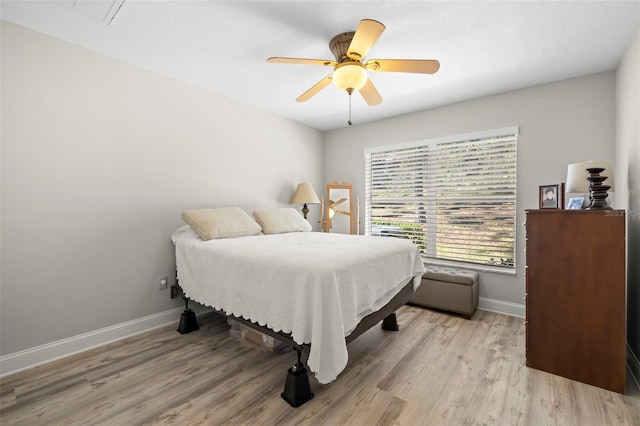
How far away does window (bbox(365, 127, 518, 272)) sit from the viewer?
3.25 metres

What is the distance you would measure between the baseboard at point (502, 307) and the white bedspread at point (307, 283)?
1.29m

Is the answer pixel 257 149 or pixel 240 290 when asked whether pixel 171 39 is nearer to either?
pixel 257 149

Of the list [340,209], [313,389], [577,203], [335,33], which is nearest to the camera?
[313,389]

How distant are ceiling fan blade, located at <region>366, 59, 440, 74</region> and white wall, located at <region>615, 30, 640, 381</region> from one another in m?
1.48

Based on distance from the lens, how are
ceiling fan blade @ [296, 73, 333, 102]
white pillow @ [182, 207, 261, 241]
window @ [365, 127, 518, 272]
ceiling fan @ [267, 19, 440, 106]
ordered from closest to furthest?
ceiling fan @ [267, 19, 440, 106] < ceiling fan blade @ [296, 73, 333, 102] < white pillow @ [182, 207, 261, 241] < window @ [365, 127, 518, 272]

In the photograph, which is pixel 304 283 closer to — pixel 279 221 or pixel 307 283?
pixel 307 283

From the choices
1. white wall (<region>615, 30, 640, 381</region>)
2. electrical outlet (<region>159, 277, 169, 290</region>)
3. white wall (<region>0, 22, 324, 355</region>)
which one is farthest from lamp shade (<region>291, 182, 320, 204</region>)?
white wall (<region>615, 30, 640, 381</region>)

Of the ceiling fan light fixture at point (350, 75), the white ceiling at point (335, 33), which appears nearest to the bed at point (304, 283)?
the ceiling fan light fixture at point (350, 75)

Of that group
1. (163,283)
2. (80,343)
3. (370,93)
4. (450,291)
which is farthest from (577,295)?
(80,343)

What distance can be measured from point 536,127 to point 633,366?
2.27 m

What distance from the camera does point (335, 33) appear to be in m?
2.08

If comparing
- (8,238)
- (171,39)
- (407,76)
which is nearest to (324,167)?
(407,76)

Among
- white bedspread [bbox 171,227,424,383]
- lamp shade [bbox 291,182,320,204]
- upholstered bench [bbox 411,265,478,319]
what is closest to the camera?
white bedspread [bbox 171,227,424,383]

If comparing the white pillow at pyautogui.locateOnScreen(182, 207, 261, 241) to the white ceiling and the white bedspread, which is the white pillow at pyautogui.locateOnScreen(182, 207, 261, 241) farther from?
the white ceiling
